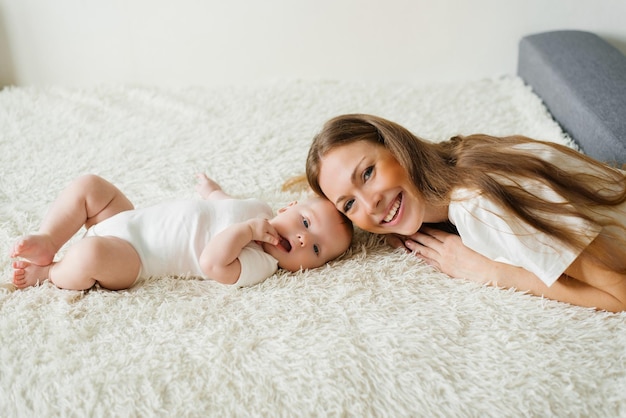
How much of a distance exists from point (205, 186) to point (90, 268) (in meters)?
0.50

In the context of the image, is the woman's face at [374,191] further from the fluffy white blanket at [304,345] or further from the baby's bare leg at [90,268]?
the baby's bare leg at [90,268]

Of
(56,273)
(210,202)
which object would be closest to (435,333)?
(210,202)

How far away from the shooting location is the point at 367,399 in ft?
3.37

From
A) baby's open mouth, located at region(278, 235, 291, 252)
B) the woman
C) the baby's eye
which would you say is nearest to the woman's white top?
the woman

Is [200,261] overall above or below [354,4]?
below

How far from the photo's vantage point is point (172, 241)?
1.40m

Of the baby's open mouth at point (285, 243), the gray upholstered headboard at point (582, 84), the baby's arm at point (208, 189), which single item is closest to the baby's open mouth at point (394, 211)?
the baby's open mouth at point (285, 243)

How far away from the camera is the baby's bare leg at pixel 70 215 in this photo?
1343mm

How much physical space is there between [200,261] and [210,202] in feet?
0.68

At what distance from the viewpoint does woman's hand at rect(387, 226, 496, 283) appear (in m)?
1.36

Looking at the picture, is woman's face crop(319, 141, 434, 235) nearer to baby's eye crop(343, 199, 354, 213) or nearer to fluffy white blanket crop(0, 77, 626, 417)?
baby's eye crop(343, 199, 354, 213)

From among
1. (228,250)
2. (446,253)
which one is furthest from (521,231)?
(228,250)

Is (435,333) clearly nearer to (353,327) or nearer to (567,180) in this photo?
(353,327)

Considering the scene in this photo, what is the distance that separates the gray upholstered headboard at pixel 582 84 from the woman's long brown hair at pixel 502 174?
330 mm
